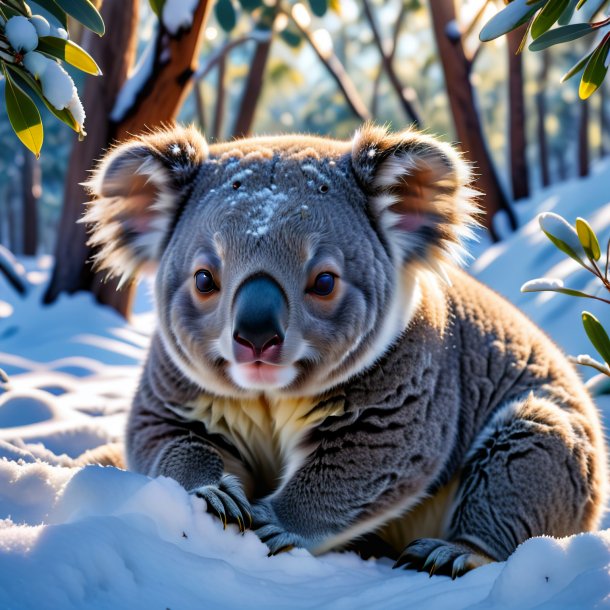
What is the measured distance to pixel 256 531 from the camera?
2.09 meters

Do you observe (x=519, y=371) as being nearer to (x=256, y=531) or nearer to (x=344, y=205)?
(x=344, y=205)

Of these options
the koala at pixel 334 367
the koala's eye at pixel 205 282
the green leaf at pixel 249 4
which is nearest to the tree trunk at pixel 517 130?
the green leaf at pixel 249 4

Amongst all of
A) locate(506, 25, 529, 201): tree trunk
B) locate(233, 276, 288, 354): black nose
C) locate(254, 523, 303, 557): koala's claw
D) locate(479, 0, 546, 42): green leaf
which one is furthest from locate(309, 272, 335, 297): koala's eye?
locate(506, 25, 529, 201): tree trunk

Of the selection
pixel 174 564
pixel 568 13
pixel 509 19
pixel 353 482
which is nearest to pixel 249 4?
pixel 568 13

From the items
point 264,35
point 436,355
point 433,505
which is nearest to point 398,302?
point 436,355

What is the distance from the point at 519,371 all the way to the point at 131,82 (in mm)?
4173

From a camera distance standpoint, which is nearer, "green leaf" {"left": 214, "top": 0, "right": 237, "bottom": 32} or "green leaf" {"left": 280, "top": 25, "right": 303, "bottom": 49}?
"green leaf" {"left": 214, "top": 0, "right": 237, "bottom": 32}

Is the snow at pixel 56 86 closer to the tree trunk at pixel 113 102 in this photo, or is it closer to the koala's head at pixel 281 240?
the koala's head at pixel 281 240

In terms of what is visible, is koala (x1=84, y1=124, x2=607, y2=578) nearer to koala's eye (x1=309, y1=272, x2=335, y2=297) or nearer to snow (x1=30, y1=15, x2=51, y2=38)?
koala's eye (x1=309, y1=272, x2=335, y2=297)

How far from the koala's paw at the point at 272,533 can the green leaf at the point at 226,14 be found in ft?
24.2

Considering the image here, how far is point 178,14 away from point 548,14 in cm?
396

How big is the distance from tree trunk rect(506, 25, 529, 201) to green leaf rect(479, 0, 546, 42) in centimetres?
820

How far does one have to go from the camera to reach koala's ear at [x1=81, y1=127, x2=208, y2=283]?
2.49 m

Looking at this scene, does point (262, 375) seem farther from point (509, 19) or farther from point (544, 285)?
point (509, 19)
